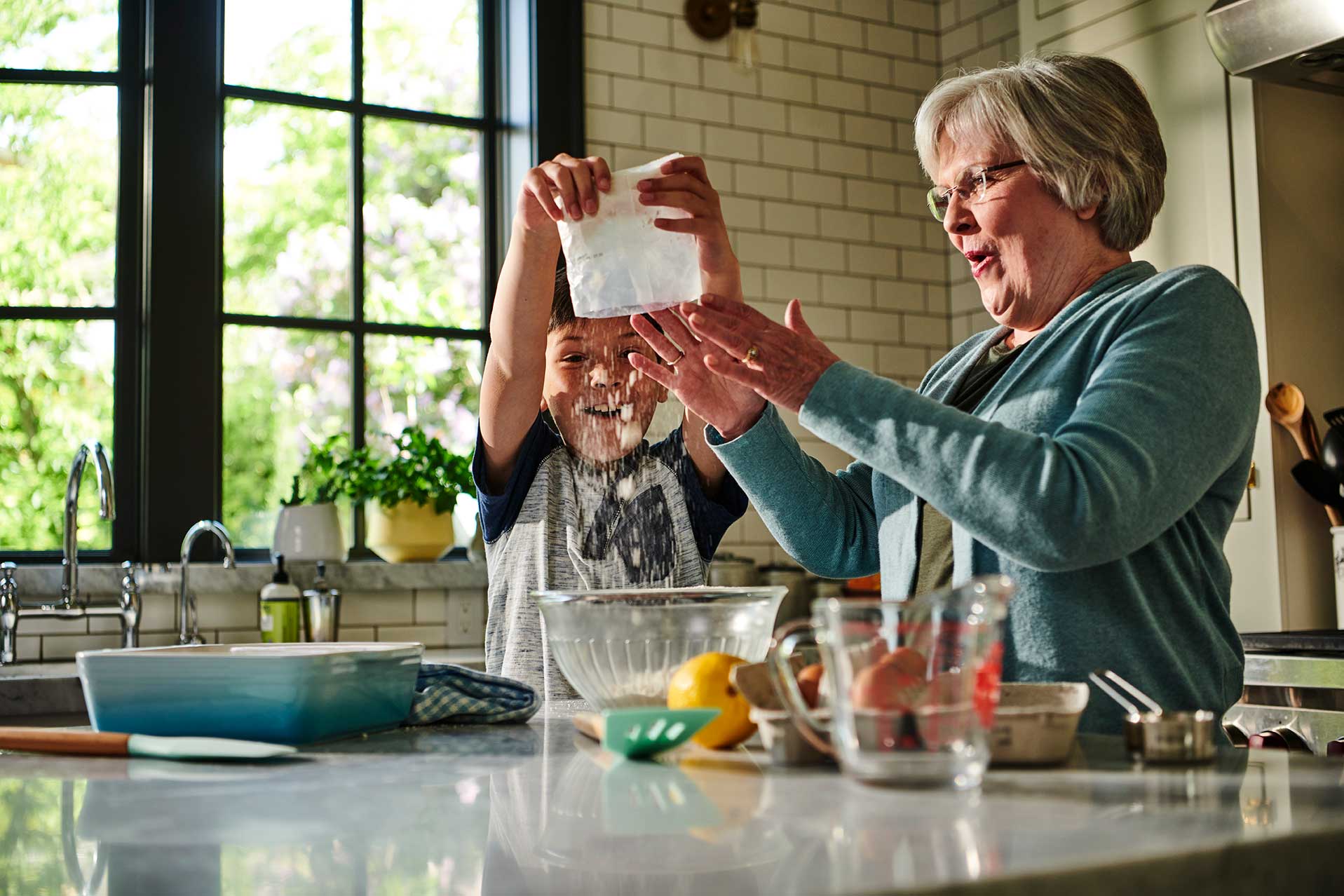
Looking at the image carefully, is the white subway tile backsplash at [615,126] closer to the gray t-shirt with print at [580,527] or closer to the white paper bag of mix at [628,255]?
the gray t-shirt with print at [580,527]

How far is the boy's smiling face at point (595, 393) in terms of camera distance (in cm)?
179

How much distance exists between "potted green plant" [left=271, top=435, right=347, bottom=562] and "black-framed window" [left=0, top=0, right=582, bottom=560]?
0.55ft

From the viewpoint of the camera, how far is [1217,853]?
627 millimetres

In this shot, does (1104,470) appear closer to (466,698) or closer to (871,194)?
(466,698)

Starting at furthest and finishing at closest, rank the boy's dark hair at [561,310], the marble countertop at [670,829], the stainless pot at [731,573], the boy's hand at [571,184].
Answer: the stainless pot at [731,573] → the boy's dark hair at [561,310] → the boy's hand at [571,184] → the marble countertop at [670,829]

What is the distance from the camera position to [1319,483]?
276cm

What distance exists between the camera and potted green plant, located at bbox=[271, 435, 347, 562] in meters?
3.21

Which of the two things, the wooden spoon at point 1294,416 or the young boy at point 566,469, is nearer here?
the young boy at point 566,469

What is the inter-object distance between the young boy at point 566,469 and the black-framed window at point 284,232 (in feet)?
5.85

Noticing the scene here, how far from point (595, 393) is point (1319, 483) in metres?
1.77

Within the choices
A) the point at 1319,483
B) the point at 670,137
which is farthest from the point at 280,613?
the point at 1319,483

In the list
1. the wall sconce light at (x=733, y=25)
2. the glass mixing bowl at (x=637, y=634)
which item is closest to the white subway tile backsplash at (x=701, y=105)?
the wall sconce light at (x=733, y=25)

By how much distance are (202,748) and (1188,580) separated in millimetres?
913

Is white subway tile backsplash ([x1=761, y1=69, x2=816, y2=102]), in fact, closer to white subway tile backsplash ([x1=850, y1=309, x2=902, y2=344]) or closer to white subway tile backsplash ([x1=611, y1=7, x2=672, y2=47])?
white subway tile backsplash ([x1=611, y1=7, x2=672, y2=47])
